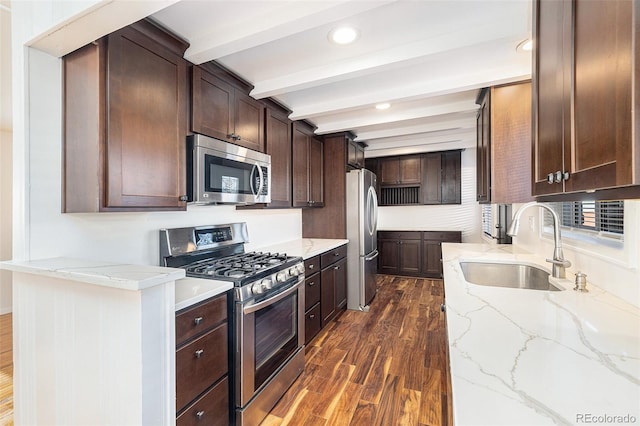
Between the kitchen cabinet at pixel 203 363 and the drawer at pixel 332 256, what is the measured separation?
1.53 metres

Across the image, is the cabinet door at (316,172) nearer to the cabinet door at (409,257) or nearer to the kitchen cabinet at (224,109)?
the kitchen cabinet at (224,109)

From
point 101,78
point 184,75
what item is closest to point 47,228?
point 101,78

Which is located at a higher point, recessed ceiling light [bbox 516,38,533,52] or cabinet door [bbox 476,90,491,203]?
recessed ceiling light [bbox 516,38,533,52]

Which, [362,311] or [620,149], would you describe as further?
[362,311]

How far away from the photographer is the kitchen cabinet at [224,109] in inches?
73.6

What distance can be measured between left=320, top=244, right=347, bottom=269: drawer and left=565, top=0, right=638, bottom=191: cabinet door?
2361 mm

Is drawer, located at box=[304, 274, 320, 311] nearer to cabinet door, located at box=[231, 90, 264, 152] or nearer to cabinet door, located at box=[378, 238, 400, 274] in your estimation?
cabinet door, located at box=[231, 90, 264, 152]

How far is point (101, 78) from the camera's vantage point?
133 centimetres

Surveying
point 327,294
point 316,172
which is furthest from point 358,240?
point 316,172

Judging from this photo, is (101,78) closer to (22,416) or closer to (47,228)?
(47,228)

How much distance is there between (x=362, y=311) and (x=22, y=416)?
10.00ft

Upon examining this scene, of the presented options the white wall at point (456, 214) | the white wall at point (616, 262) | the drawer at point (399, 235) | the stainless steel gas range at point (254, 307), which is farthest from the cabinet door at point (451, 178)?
the stainless steel gas range at point (254, 307)

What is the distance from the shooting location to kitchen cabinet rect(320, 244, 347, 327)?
3031mm

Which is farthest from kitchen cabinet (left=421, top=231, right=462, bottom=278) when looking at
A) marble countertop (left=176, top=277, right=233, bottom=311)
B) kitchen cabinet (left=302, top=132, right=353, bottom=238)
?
marble countertop (left=176, top=277, right=233, bottom=311)
